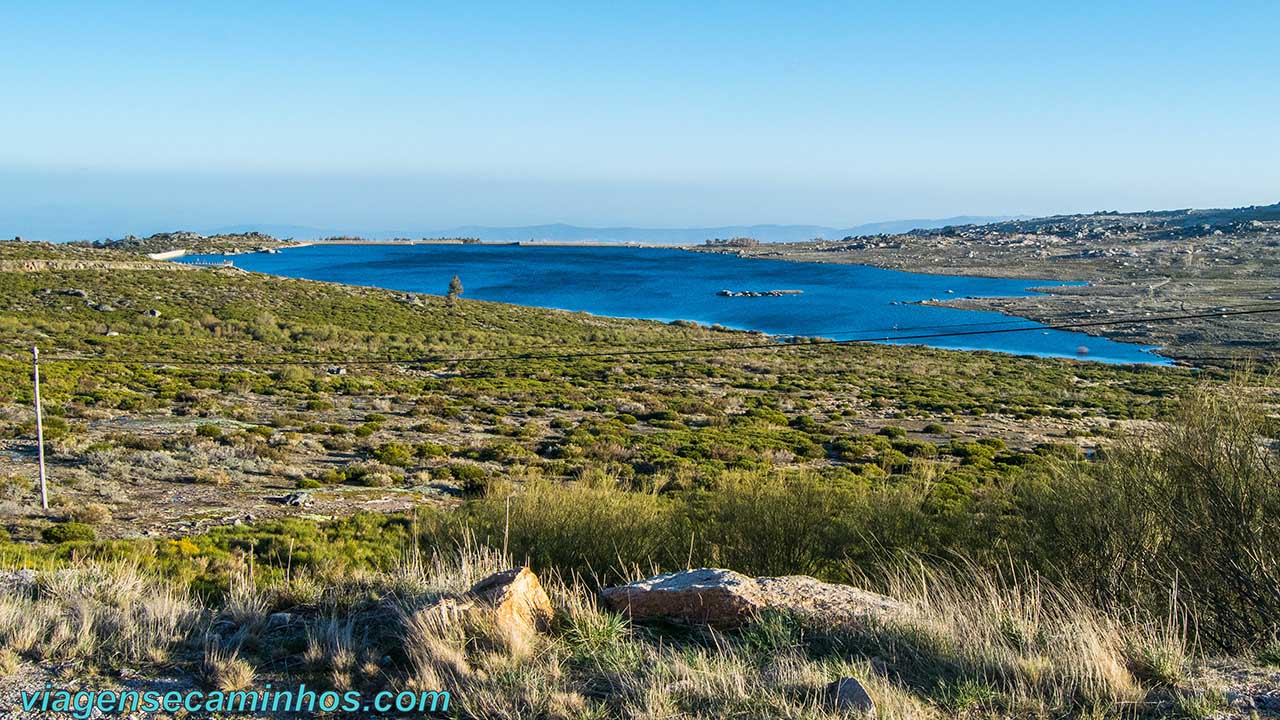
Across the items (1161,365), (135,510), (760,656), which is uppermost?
(760,656)

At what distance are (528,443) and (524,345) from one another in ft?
100

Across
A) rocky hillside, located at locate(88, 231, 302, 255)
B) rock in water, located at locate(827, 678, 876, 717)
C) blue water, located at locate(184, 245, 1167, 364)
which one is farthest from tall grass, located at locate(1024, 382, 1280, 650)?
rocky hillside, located at locate(88, 231, 302, 255)

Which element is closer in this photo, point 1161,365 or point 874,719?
point 874,719

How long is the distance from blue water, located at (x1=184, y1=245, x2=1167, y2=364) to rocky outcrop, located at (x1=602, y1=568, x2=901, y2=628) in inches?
1468

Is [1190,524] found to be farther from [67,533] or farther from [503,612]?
[67,533]

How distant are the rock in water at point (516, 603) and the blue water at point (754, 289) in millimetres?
38491

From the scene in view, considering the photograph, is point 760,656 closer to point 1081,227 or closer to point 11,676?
point 11,676

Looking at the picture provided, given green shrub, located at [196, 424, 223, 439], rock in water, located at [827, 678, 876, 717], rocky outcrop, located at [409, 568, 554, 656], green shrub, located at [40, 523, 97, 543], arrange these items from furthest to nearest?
green shrub, located at [196, 424, 223, 439] → green shrub, located at [40, 523, 97, 543] → rocky outcrop, located at [409, 568, 554, 656] → rock in water, located at [827, 678, 876, 717]

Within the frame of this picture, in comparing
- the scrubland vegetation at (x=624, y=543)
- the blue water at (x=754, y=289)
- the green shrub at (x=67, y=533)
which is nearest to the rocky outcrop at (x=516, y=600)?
the scrubland vegetation at (x=624, y=543)

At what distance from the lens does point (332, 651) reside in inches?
236

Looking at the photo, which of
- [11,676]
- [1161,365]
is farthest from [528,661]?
[1161,365]

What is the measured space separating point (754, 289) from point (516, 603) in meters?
119

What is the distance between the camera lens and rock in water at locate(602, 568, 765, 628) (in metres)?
6.70

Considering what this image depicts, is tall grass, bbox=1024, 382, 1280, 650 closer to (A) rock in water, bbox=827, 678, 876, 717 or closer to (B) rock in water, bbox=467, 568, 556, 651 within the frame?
(A) rock in water, bbox=827, 678, 876, 717
